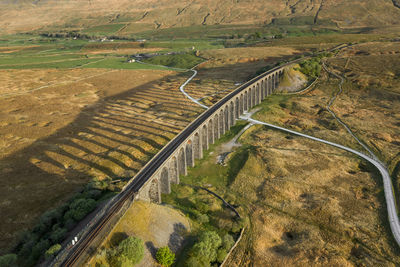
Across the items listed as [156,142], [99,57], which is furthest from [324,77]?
[99,57]

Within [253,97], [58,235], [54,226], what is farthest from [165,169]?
[253,97]

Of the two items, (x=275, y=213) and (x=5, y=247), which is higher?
(x=5, y=247)

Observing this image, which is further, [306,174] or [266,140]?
[266,140]

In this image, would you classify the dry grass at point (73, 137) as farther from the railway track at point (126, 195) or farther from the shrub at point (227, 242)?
the shrub at point (227, 242)

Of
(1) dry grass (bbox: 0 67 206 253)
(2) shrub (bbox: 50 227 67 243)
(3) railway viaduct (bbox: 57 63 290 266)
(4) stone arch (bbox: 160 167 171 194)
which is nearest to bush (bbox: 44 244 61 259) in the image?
(3) railway viaduct (bbox: 57 63 290 266)

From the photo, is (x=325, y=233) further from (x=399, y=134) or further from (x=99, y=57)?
(x=99, y=57)

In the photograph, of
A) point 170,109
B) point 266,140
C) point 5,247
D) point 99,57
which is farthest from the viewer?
point 99,57

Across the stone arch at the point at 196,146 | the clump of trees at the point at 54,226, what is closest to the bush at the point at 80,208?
the clump of trees at the point at 54,226
